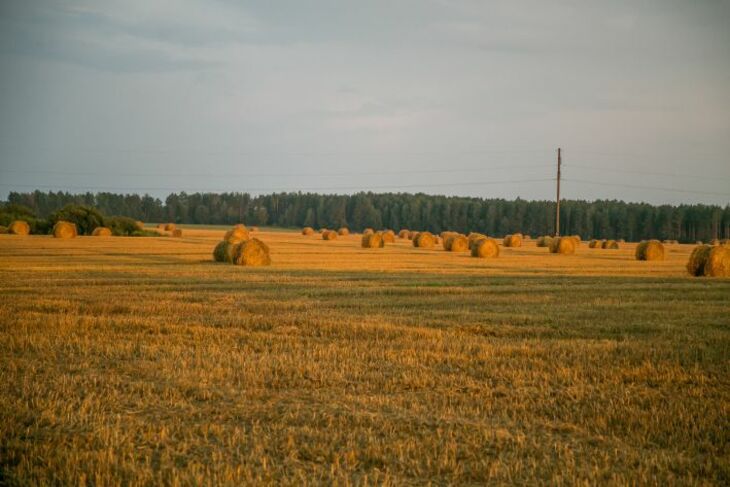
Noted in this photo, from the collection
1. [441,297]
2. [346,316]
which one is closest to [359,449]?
[346,316]

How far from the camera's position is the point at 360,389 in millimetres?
7504

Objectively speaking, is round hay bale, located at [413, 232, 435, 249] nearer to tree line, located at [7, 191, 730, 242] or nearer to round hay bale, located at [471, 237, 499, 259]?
round hay bale, located at [471, 237, 499, 259]

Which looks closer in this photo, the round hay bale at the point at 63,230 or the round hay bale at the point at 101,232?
the round hay bale at the point at 63,230

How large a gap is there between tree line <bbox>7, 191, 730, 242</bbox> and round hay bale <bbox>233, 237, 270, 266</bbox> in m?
82.9

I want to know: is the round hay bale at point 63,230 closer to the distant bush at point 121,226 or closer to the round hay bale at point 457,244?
the distant bush at point 121,226

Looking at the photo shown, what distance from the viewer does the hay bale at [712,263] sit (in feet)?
78.4

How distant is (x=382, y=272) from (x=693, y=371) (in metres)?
15.7

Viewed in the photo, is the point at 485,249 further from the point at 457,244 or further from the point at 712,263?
the point at 712,263

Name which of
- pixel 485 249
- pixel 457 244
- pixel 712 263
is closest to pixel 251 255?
pixel 485 249

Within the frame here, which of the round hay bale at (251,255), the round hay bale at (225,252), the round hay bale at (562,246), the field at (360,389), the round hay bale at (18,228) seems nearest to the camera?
the field at (360,389)

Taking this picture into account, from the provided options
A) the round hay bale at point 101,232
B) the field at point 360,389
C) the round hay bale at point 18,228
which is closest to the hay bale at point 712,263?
the field at point 360,389

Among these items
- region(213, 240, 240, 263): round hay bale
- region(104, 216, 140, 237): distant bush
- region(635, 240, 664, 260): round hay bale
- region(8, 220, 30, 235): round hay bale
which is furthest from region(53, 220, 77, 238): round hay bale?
region(635, 240, 664, 260): round hay bale

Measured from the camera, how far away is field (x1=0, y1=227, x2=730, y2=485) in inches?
208

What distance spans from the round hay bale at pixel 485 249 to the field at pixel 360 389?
64.8 feet
